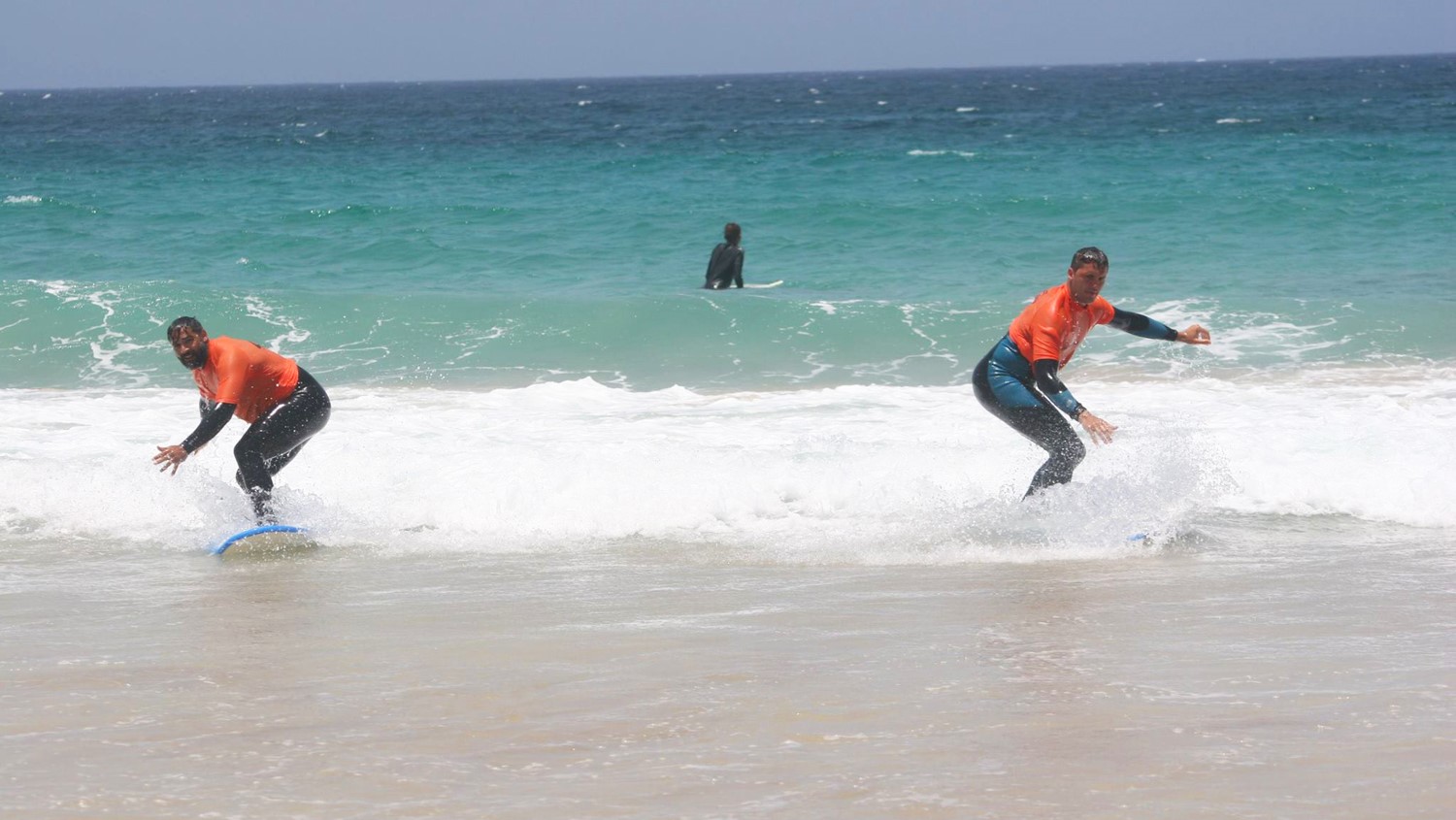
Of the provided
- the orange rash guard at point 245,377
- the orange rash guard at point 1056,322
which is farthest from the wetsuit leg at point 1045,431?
the orange rash guard at point 245,377

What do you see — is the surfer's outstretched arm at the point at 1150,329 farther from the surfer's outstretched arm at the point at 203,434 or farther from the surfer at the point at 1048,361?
the surfer's outstretched arm at the point at 203,434

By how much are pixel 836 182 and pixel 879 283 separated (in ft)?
35.5

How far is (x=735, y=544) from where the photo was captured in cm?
704

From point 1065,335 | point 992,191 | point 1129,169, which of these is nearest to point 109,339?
point 1065,335

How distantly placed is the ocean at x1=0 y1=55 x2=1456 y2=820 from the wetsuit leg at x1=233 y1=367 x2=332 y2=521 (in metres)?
0.14

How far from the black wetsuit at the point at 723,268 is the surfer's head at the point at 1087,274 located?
10246 mm

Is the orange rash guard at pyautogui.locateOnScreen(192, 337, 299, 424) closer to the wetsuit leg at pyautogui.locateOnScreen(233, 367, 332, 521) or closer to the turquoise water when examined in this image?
the wetsuit leg at pyautogui.locateOnScreen(233, 367, 332, 521)

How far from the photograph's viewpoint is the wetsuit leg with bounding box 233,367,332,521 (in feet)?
23.1

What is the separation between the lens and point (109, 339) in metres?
14.7

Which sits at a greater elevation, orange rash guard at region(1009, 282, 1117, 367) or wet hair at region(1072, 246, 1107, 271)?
wet hair at region(1072, 246, 1107, 271)

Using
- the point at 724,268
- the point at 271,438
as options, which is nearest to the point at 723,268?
the point at 724,268

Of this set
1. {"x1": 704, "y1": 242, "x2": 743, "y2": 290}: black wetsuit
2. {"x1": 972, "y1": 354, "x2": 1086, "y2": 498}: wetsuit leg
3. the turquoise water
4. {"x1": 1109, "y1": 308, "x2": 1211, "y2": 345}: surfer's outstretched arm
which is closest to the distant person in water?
{"x1": 704, "y1": 242, "x2": 743, "y2": 290}: black wetsuit

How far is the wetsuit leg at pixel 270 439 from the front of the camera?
704 centimetres

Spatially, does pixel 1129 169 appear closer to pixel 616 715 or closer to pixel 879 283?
pixel 879 283
